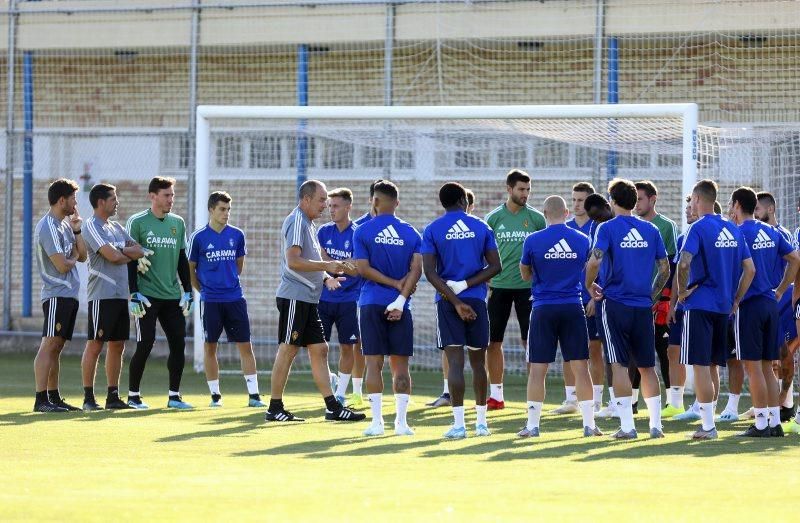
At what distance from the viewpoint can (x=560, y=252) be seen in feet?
33.5

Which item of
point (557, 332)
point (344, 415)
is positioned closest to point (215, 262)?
point (344, 415)

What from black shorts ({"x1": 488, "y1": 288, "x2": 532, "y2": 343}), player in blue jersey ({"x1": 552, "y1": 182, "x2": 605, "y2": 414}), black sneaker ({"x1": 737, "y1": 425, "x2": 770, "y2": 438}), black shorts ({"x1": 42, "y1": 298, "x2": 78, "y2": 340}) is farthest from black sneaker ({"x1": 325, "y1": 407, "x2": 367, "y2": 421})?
black sneaker ({"x1": 737, "y1": 425, "x2": 770, "y2": 438})

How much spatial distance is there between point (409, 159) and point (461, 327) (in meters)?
8.39

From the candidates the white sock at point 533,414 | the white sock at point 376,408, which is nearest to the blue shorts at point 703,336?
the white sock at point 533,414

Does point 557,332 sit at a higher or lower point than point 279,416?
higher

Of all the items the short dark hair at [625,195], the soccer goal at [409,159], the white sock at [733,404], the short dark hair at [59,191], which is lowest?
the white sock at [733,404]

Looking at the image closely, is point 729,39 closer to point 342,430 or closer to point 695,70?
point 695,70

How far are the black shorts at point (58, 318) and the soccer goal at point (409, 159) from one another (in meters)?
3.21

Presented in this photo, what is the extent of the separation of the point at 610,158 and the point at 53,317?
8.03m

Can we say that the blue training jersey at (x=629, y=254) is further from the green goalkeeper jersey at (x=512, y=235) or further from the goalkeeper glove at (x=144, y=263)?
the goalkeeper glove at (x=144, y=263)

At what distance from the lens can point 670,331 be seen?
472 inches

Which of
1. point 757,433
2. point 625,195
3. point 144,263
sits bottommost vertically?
point 757,433

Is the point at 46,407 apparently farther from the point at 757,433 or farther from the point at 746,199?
the point at 746,199

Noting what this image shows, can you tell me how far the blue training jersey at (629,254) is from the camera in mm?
10047
